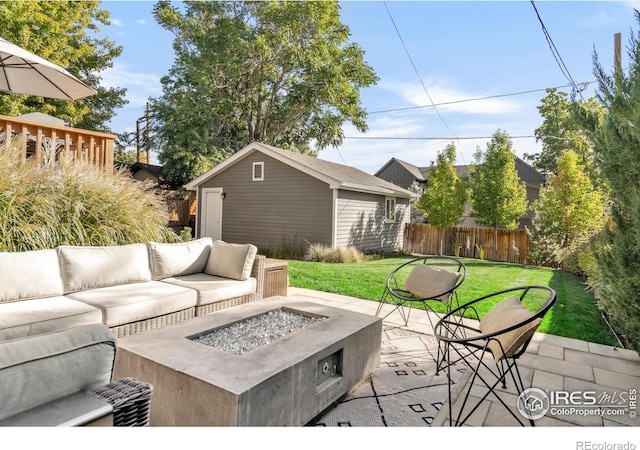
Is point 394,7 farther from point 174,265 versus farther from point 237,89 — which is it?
point 237,89

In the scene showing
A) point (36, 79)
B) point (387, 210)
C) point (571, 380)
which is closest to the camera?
point (571, 380)

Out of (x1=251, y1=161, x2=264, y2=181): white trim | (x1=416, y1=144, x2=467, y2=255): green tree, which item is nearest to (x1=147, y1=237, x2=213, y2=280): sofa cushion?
(x1=251, y1=161, x2=264, y2=181): white trim

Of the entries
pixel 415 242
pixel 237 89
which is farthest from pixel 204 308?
pixel 237 89

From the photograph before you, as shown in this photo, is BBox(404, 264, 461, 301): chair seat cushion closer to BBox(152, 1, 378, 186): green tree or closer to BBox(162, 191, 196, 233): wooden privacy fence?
BBox(162, 191, 196, 233): wooden privacy fence

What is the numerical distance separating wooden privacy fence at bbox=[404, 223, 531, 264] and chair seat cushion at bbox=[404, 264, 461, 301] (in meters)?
7.95

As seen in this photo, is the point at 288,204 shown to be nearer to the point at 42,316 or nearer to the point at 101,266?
the point at 101,266

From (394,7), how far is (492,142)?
8.75 metres

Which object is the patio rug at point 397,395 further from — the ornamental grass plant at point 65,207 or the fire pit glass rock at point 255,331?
the ornamental grass plant at point 65,207

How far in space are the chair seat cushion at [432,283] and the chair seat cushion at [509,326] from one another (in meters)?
1.06

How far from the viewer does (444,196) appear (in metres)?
11.8

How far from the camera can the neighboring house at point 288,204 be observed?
10.3m

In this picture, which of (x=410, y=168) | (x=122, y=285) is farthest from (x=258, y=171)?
(x=410, y=168)

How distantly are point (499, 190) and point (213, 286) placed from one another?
10208 mm

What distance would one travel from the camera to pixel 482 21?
154 inches
